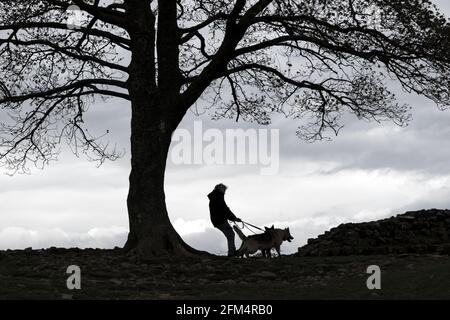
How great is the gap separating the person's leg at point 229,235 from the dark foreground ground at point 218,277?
174cm

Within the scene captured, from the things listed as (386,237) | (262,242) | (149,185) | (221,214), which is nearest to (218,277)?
(149,185)

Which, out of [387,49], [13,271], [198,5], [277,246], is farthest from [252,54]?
[13,271]

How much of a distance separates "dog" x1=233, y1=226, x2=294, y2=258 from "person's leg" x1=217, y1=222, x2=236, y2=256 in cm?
18

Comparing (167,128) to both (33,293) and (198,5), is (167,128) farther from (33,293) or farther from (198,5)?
(33,293)

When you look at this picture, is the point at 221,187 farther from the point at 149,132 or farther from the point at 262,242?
the point at 149,132

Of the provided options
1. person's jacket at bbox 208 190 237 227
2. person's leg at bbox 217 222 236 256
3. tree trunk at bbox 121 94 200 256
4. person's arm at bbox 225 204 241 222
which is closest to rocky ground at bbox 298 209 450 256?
person's leg at bbox 217 222 236 256

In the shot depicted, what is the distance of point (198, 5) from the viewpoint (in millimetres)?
24172

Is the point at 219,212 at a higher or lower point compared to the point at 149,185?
lower

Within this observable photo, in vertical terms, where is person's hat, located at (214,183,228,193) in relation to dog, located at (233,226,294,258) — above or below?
above

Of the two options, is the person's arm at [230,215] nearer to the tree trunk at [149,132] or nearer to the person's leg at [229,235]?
the person's leg at [229,235]

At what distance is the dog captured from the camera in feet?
71.6

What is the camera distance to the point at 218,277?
1692 centimetres

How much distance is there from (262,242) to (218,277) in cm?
534

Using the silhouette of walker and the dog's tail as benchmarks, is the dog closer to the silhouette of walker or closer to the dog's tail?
the dog's tail
